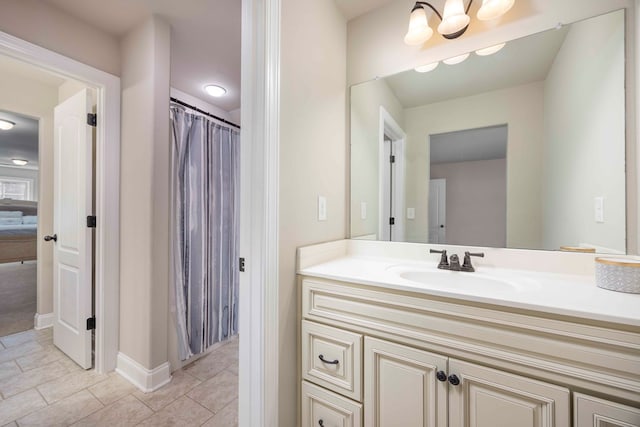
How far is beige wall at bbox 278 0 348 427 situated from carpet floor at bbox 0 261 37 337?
308 cm

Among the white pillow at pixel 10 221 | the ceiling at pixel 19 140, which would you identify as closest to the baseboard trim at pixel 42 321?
the ceiling at pixel 19 140

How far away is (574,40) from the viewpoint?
1.11 meters

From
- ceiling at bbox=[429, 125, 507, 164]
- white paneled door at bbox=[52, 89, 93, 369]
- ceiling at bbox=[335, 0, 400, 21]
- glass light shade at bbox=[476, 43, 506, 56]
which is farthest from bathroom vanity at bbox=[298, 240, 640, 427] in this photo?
white paneled door at bbox=[52, 89, 93, 369]

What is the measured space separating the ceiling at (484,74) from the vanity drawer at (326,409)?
1.56 m

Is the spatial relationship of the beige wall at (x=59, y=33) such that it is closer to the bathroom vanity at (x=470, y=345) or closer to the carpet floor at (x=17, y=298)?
the bathroom vanity at (x=470, y=345)

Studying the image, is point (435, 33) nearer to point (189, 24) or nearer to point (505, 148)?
point (505, 148)

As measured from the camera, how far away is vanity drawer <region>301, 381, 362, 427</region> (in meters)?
1.00

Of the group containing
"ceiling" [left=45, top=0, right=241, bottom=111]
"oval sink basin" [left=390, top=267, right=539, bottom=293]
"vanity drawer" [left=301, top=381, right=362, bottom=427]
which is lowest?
"vanity drawer" [left=301, top=381, right=362, bottom=427]

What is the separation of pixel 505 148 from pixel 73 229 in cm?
297

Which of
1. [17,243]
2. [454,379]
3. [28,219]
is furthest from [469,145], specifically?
[28,219]

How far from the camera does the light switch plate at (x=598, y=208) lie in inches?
41.0

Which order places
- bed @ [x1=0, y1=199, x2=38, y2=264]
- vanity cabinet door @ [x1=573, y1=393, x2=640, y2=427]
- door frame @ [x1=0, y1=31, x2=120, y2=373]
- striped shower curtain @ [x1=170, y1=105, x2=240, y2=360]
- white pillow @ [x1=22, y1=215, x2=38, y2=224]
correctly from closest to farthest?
vanity cabinet door @ [x1=573, y1=393, x2=640, y2=427]
door frame @ [x1=0, y1=31, x2=120, y2=373]
striped shower curtain @ [x1=170, y1=105, x2=240, y2=360]
bed @ [x1=0, y1=199, x2=38, y2=264]
white pillow @ [x1=22, y1=215, x2=38, y2=224]

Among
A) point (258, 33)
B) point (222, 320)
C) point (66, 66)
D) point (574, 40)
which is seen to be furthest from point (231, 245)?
point (574, 40)

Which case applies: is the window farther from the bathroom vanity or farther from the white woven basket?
the white woven basket
